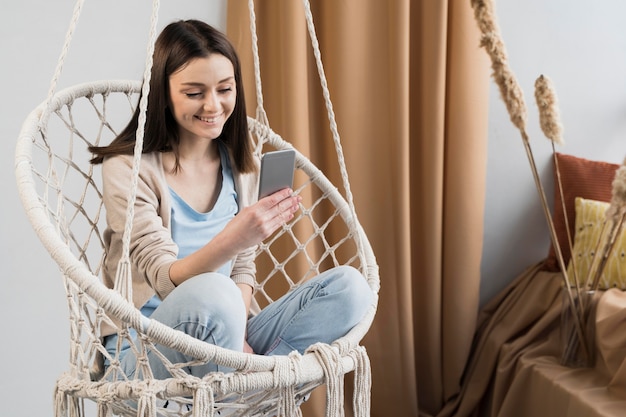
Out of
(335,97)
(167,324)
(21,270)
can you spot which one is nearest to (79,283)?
(167,324)

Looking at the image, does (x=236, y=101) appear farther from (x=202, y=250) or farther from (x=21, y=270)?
(x=21, y=270)

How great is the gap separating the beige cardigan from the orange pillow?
1189 mm

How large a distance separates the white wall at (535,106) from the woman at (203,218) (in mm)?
958

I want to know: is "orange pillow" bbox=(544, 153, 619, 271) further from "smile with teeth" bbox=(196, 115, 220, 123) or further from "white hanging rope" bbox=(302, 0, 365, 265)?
"smile with teeth" bbox=(196, 115, 220, 123)

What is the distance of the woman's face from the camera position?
139 cm

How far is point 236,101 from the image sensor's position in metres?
1.53

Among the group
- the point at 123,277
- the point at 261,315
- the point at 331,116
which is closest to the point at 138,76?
the point at 331,116

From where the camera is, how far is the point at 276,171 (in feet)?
4.33

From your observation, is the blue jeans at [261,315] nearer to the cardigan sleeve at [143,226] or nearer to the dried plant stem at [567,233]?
the cardigan sleeve at [143,226]

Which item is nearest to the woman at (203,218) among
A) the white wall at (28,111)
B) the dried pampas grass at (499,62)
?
the white wall at (28,111)

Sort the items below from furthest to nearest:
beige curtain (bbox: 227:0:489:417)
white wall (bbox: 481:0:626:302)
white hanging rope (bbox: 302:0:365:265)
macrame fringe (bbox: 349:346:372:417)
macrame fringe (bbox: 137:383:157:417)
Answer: white wall (bbox: 481:0:626:302) → beige curtain (bbox: 227:0:489:417) → white hanging rope (bbox: 302:0:365:265) → macrame fringe (bbox: 349:346:372:417) → macrame fringe (bbox: 137:383:157:417)

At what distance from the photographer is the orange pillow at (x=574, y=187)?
2.10m

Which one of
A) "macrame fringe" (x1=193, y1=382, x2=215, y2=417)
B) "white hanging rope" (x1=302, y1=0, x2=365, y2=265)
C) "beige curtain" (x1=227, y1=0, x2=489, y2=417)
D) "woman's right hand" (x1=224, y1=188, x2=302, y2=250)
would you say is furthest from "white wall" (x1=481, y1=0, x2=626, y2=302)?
"macrame fringe" (x1=193, y1=382, x2=215, y2=417)

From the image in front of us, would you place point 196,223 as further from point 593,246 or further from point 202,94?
point 593,246
